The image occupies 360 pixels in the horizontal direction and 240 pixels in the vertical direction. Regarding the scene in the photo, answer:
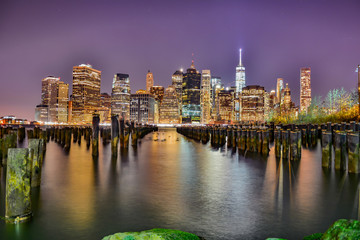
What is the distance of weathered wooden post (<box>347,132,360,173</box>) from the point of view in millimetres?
9614

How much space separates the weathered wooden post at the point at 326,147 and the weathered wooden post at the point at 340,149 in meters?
0.30

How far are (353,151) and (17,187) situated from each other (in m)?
10.5

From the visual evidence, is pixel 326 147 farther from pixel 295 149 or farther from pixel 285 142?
pixel 285 142

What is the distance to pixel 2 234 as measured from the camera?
15.9 feet

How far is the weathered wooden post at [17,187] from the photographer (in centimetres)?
536

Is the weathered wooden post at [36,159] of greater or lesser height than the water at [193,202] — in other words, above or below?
above

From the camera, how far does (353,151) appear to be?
32.1 ft

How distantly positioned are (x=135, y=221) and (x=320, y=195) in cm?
548

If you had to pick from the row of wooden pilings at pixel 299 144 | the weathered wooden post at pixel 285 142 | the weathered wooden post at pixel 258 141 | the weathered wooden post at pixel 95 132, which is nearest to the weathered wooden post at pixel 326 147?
the row of wooden pilings at pixel 299 144

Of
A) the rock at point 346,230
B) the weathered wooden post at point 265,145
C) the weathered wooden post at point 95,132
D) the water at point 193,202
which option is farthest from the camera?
the weathered wooden post at point 265,145

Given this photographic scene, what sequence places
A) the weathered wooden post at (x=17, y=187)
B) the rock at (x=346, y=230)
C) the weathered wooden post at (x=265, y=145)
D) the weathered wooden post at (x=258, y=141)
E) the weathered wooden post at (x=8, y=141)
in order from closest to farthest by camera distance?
the rock at (x=346, y=230) < the weathered wooden post at (x=17, y=187) < the weathered wooden post at (x=8, y=141) < the weathered wooden post at (x=265, y=145) < the weathered wooden post at (x=258, y=141)

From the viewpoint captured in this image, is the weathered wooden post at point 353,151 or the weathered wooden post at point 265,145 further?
the weathered wooden post at point 265,145

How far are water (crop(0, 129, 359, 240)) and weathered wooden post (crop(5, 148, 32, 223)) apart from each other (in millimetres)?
244

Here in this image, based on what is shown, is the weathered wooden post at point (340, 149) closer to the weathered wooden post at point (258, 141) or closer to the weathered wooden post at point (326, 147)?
the weathered wooden post at point (326, 147)
